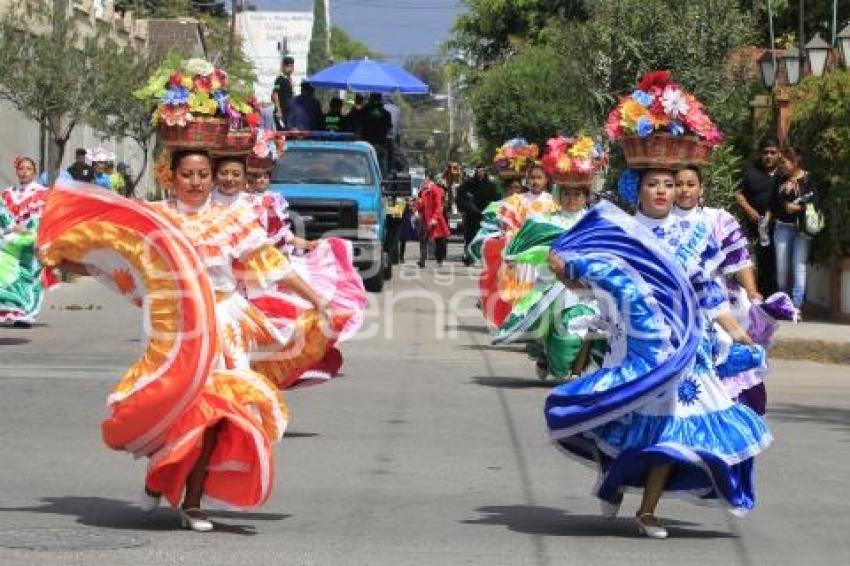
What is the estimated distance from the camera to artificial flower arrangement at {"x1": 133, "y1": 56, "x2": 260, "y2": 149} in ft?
31.2

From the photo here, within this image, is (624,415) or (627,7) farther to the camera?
(627,7)

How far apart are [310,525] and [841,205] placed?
48.3 feet

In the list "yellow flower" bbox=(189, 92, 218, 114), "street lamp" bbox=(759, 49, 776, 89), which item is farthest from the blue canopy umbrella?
"yellow flower" bbox=(189, 92, 218, 114)

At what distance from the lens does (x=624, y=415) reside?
29.5 ft

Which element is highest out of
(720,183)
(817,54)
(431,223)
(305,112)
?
(817,54)

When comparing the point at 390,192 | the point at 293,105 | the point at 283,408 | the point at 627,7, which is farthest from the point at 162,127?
the point at 293,105

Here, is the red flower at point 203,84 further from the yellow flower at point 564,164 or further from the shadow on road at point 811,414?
the yellow flower at point 564,164

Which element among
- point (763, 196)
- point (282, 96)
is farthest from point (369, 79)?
point (763, 196)

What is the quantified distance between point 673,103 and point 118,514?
320cm

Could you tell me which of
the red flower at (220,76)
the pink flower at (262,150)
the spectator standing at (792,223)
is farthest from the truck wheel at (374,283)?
the red flower at (220,76)

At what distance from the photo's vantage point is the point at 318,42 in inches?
5994

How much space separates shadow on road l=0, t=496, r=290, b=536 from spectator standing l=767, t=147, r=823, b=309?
1329cm

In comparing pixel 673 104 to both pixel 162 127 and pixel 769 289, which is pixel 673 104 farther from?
pixel 769 289

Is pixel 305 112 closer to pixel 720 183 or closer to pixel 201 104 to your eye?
pixel 720 183
